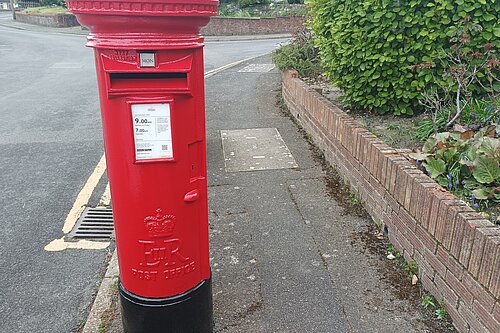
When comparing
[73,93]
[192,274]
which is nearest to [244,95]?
[73,93]

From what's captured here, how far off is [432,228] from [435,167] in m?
0.66

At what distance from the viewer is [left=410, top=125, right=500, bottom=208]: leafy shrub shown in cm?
313

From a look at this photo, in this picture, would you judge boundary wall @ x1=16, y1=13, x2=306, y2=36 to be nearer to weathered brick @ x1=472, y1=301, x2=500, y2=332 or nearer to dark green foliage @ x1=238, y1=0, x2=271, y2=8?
dark green foliage @ x1=238, y1=0, x2=271, y2=8

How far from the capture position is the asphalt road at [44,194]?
10.1 feet

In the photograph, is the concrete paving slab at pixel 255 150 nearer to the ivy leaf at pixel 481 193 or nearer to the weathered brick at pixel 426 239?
the weathered brick at pixel 426 239

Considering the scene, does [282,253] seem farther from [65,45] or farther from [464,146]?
[65,45]

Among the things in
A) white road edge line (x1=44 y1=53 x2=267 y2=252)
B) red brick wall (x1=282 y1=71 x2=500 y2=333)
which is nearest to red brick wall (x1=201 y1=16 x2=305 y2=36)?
white road edge line (x1=44 y1=53 x2=267 y2=252)

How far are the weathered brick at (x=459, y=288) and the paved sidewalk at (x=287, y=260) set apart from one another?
0.95 feet

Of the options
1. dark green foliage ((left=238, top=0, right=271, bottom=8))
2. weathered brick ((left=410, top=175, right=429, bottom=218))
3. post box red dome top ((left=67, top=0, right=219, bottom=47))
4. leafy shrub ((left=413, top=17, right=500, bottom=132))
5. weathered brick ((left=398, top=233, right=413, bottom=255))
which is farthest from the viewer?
dark green foliage ((left=238, top=0, right=271, bottom=8))

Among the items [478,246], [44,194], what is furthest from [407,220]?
[44,194]

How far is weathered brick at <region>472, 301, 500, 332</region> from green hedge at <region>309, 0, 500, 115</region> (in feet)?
9.11

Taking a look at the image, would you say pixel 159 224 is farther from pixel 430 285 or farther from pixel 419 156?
pixel 419 156

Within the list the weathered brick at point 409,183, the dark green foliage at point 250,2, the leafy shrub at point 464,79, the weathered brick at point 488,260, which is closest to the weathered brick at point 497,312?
the weathered brick at point 488,260

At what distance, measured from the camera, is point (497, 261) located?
7.50 ft
